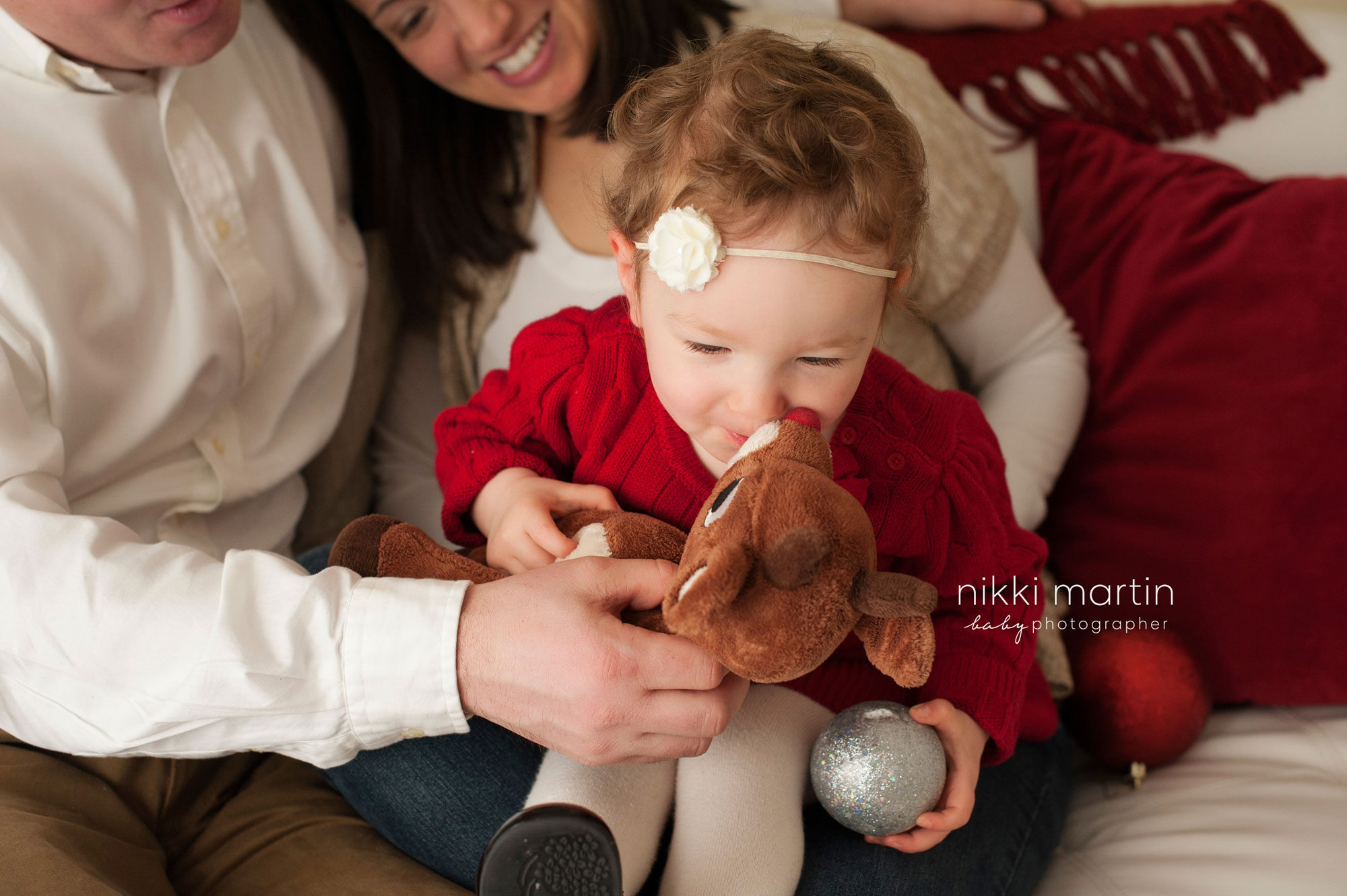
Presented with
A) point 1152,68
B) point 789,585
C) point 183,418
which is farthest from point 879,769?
point 1152,68

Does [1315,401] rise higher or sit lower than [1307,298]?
lower

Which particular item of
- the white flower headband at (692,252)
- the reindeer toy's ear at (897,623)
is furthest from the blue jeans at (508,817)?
the white flower headband at (692,252)

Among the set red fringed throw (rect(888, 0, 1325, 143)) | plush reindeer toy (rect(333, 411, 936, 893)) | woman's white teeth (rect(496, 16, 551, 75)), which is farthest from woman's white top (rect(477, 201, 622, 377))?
red fringed throw (rect(888, 0, 1325, 143))

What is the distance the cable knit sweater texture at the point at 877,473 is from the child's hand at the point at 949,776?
0.10 ft

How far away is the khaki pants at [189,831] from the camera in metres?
0.94

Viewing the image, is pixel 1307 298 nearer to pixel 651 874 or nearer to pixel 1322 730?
pixel 1322 730

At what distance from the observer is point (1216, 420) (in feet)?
4.46

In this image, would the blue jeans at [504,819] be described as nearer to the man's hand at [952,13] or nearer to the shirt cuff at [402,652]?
the shirt cuff at [402,652]

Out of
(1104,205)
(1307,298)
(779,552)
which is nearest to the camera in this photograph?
(779,552)

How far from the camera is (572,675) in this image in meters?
0.87

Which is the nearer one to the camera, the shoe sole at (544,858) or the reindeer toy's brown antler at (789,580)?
the reindeer toy's brown antler at (789,580)

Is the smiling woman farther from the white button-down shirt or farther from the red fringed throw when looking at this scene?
the red fringed throw

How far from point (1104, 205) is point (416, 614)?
122cm

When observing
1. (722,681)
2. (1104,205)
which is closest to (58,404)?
(722,681)
